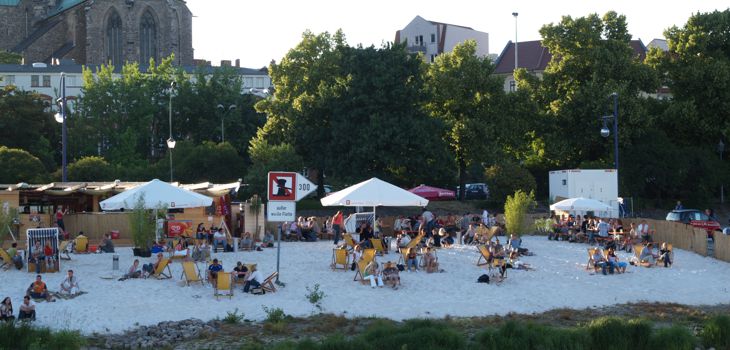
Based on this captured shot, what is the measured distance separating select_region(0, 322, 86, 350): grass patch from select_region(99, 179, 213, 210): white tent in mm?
9240

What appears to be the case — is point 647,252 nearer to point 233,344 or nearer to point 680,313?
point 680,313

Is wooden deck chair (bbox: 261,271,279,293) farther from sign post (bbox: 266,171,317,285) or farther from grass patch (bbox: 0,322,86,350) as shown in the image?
grass patch (bbox: 0,322,86,350)

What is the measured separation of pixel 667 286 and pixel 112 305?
48.1 feet

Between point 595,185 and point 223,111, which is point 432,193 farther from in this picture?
point 223,111

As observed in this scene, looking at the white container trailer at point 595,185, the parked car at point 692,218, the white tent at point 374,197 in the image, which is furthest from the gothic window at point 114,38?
the white tent at point 374,197

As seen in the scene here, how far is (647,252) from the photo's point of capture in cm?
3081

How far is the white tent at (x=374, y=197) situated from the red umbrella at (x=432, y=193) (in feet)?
58.8

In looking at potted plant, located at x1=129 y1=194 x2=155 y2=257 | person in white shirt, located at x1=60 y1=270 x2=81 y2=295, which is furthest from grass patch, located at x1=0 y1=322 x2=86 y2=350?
potted plant, located at x1=129 y1=194 x2=155 y2=257

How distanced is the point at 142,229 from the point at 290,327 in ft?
30.6

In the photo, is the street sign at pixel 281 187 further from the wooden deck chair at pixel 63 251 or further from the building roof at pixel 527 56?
the building roof at pixel 527 56

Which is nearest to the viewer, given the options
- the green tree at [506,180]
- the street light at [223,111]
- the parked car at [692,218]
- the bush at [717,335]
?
the bush at [717,335]

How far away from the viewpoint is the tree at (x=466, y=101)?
57.7 m

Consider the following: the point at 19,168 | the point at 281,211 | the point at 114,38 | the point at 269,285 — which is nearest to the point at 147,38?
the point at 114,38

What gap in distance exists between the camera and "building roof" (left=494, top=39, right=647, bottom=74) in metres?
91.3
